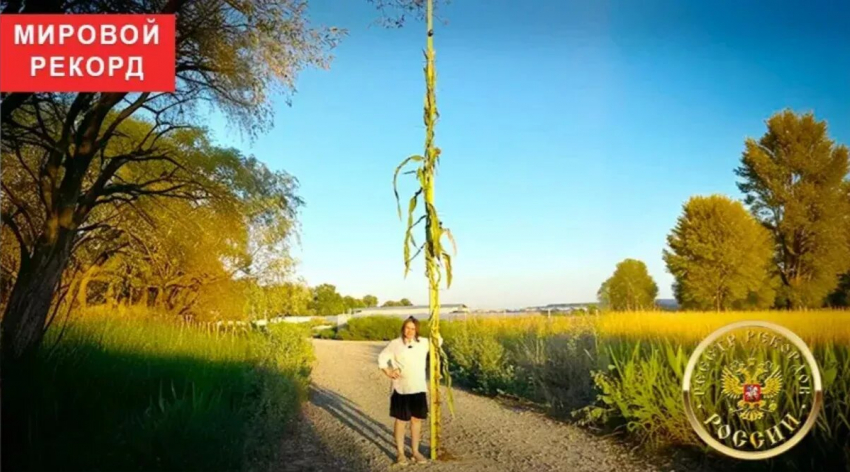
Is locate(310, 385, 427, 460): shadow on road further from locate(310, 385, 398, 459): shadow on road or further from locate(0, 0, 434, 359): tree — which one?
locate(0, 0, 434, 359): tree

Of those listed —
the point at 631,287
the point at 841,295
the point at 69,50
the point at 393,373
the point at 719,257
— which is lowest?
the point at 393,373

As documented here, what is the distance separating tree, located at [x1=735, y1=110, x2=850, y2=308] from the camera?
4328 mm

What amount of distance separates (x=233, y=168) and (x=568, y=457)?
336 centimetres

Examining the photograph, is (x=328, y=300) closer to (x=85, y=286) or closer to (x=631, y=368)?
(x=85, y=286)

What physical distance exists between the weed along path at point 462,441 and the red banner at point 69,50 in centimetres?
244

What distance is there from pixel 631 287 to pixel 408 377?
2443 millimetres

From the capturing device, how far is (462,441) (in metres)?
5.49

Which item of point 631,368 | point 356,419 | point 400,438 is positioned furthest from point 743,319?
point 356,419

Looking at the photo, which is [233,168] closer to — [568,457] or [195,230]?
[195,230]

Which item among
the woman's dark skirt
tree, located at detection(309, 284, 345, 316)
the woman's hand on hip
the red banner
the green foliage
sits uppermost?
the red banner

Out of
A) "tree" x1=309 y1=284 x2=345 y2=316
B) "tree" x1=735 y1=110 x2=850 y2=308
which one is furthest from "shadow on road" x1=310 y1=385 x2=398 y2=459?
"tree" x1=735 y1=110 x2=850 y2=308

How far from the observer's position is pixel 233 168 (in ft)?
19.1

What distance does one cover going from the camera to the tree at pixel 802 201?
433cm

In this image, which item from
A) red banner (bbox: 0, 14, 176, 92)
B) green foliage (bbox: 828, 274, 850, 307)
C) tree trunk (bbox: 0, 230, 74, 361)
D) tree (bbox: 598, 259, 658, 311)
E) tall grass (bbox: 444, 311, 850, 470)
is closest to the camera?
red banner (bbox: 0, 14, 176, 92)
